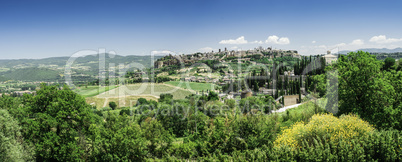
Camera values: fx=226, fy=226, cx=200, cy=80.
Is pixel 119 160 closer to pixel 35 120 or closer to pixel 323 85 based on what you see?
pixel 35 120

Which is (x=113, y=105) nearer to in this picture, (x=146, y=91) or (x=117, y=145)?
(x=146, y=91)

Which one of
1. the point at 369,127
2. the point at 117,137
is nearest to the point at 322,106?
the point at 369,127

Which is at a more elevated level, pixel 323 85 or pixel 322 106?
pixel 323 85

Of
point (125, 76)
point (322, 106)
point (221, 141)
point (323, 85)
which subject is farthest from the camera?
point (125, 76)

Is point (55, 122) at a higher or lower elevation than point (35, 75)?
lower

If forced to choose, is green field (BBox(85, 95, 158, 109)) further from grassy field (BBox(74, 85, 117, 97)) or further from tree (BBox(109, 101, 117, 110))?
grassy field (BBox(74, 85, 117, 97))

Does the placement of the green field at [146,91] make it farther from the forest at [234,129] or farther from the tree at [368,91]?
the tree at [368,91]

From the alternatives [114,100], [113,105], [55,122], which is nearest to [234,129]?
[55,122]

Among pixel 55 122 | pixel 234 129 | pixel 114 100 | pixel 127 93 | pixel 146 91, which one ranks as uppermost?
pixel 55 122
